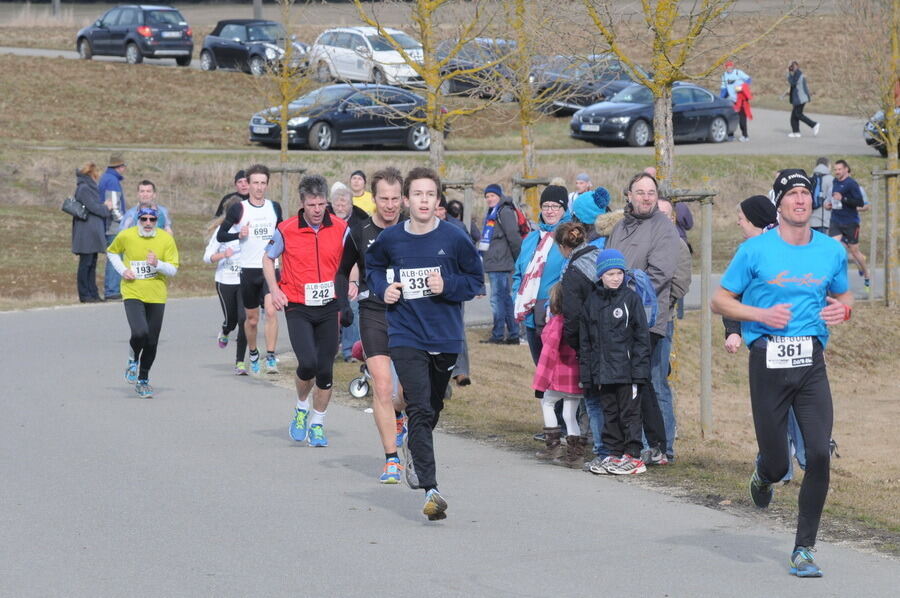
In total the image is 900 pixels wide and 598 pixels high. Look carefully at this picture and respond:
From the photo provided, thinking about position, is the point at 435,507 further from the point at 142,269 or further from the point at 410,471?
the point at 142,269

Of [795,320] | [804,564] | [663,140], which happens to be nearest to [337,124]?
[663,140]

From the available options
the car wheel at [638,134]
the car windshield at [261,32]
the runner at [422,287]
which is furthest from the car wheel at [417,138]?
the runner at [422,287]

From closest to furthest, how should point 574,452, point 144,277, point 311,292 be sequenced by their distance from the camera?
1. point 574,452
2. point 311,292
3. point 144,277

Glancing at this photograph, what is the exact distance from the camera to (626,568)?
7.46 meters

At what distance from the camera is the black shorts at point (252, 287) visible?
562 inches

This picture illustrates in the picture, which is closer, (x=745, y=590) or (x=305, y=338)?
(x=745, y=590)

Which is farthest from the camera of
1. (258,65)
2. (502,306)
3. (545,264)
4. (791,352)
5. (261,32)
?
(261,32)

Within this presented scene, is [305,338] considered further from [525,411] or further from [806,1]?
[806,1]

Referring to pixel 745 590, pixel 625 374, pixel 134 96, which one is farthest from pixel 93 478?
pixel 134 96

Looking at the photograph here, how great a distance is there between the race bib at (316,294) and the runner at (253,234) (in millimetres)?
2703

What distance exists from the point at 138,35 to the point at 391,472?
4211 centimetres

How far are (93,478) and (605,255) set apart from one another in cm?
365

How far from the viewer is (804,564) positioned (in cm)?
724

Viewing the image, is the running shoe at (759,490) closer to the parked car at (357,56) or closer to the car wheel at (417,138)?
the parked car at (357,56)
